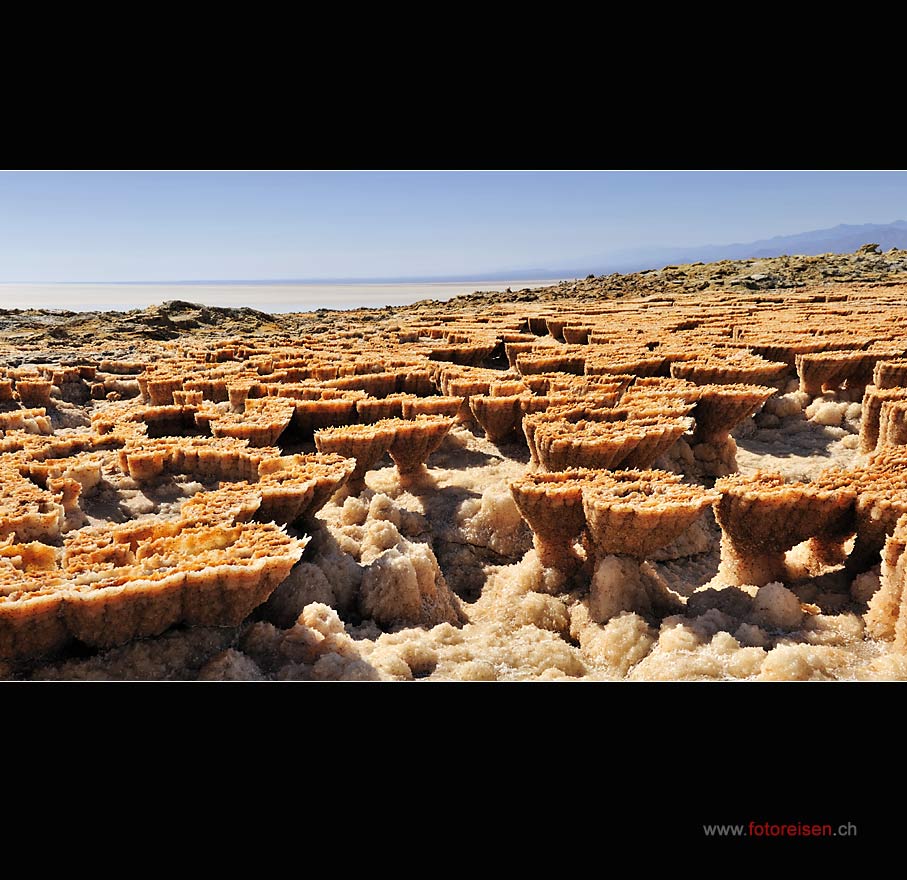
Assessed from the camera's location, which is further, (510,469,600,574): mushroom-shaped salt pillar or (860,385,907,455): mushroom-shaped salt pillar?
(860,385,907,455): mushroom-shaped salt pillar

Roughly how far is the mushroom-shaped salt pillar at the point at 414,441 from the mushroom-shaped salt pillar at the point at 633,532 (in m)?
2.28

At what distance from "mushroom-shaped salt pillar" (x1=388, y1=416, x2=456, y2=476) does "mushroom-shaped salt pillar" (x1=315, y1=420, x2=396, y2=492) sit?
0.10 metres

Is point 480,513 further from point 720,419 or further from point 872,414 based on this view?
point 872,414

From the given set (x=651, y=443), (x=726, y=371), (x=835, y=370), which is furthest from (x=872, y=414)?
(x=651, y=443)

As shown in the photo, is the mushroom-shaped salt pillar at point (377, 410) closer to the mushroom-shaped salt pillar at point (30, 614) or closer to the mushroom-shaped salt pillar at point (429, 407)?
the mushroom-shaped salt pillar at point (429, 407)

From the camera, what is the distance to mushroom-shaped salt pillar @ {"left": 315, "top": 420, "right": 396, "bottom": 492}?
5000mm

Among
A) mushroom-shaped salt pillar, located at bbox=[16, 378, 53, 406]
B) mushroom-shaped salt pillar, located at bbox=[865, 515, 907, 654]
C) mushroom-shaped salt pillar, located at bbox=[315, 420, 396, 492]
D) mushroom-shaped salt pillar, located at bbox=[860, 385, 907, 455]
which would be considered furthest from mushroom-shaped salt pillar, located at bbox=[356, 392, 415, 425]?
mushroom-shaped salt pillar, located at bbox=[16, 378, 53, 406]

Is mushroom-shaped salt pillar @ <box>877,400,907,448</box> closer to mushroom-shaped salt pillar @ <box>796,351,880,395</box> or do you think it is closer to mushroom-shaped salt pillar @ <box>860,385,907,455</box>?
mushroom-shaped salt pillar @ <box>860,385,907,455</box>

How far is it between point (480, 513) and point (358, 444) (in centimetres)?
117

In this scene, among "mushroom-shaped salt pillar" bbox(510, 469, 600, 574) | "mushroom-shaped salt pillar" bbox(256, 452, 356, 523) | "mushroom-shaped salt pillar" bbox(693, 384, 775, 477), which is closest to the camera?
"mushroom-shaped salt pillar" bbox(510, 469, 600, 574)

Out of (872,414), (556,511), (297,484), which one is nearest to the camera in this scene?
(556,511)

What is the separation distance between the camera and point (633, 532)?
3.18 metres

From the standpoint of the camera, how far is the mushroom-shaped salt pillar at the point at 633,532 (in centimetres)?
311
